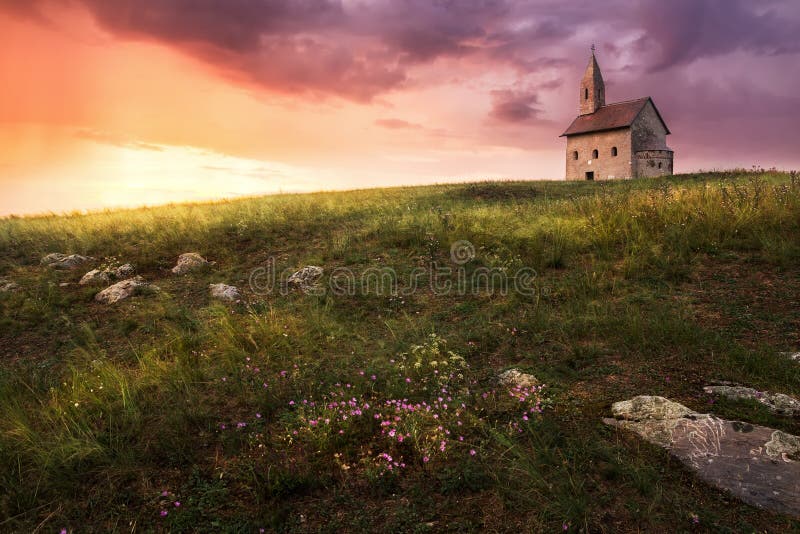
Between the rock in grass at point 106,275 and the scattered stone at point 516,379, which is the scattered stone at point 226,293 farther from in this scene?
the scattered stone at point 516,379

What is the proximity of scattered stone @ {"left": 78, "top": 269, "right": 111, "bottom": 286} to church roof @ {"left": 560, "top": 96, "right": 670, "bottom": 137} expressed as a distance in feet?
136

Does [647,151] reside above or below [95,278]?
above

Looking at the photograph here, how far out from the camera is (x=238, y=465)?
10.6ft

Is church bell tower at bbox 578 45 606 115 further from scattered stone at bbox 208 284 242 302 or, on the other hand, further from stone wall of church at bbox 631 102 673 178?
scattered stone at bbox 208 284 242 302

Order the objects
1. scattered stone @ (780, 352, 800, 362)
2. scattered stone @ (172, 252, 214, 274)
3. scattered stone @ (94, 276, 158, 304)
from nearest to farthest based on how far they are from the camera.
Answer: scattered stone @ (780, 352, 800, 362) < scattered stone @ (94, 276, 158, 304) < scattered stone @ (172, 252, 214, 274)

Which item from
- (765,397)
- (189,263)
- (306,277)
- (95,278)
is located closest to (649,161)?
(306,277)

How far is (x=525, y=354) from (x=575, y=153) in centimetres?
4392

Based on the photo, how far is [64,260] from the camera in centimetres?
958

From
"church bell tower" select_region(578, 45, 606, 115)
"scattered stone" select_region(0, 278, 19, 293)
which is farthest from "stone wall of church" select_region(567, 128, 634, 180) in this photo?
"scattered stone" select_region(0, 278, 19, 293)

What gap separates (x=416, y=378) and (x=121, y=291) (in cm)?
619

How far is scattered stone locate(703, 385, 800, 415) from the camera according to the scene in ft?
11.0

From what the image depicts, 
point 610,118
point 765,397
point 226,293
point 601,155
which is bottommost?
point 765,397

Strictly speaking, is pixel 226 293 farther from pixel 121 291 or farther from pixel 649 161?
pixel 649 161

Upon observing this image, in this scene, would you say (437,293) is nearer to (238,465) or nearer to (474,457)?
(474,457)
